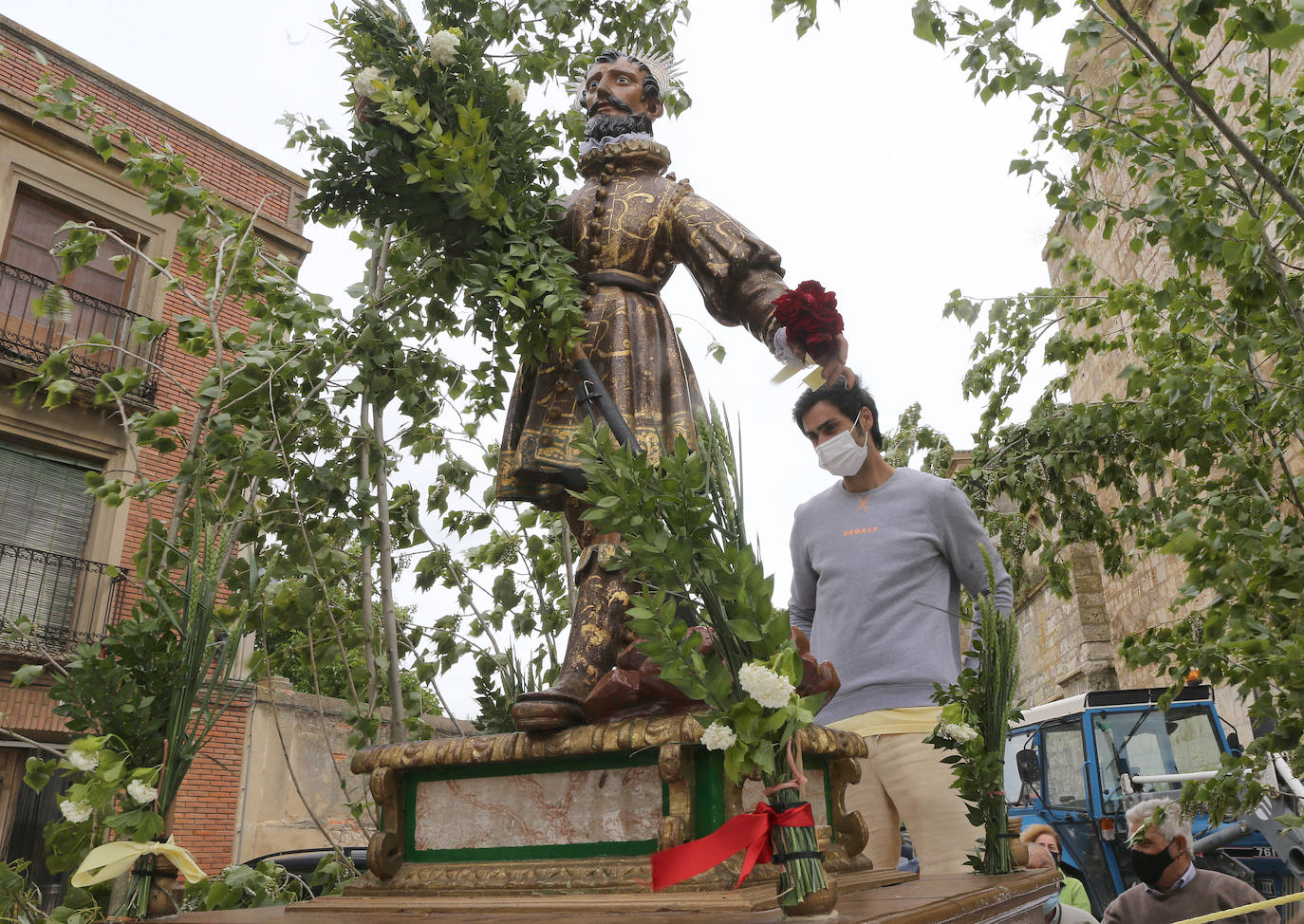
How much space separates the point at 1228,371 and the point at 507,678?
2.98 m

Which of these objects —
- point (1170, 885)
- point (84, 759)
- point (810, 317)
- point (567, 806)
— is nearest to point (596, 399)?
point (810, 317)

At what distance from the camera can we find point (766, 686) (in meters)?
1.39

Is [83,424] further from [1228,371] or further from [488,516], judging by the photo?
[1228,371]

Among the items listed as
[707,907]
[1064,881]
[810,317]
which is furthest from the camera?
[1064,881]

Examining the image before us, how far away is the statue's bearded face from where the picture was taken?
9.77 ft

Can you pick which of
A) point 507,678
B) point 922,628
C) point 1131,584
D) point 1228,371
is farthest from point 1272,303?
point 1131,584

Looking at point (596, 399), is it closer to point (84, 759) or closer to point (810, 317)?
point (810, 317)

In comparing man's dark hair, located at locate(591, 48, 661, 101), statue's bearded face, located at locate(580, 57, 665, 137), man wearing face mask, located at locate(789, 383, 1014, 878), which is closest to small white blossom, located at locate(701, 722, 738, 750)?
man wearing face mask, located at locate(789, 383, 1014, 878)

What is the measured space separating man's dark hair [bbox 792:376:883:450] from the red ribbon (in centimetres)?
154

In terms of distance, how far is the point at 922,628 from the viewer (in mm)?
2570

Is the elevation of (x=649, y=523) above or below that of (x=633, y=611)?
above

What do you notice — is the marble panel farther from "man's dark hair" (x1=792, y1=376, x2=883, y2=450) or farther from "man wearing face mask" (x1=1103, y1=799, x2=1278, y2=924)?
"man wearing face mask" (x1=1103, y1=799, x2=1278, y2=924)

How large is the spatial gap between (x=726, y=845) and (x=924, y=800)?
4.07 feet

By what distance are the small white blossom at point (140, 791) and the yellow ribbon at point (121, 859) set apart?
0.08 meters
